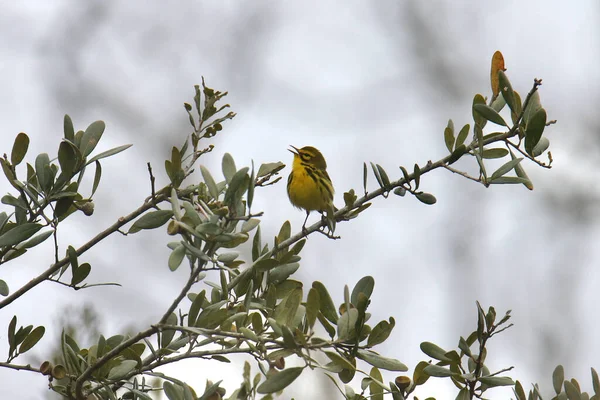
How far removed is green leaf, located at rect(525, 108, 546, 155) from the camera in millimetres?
1949

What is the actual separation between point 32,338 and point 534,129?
1.60 m

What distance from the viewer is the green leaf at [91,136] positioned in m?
1.97

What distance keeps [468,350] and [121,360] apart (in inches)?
37.1

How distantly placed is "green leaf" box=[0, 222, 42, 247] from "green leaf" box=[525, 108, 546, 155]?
4.60 ft

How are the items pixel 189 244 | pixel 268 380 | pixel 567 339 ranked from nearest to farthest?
pixel 268 380 → pixel 189 244 → pixel 567 339

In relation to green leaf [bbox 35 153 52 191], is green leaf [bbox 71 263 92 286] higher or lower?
lower

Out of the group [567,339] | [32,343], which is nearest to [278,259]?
[32,343]

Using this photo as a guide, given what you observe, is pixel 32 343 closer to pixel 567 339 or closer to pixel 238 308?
pixel 238 308

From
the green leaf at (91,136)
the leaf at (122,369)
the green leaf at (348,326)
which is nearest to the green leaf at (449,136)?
→ the green leaf at (348,326)

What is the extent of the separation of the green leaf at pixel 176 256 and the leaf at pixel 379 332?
0.51 meters

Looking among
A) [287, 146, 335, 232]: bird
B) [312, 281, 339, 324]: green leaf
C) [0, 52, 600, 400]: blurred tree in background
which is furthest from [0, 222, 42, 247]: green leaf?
[287, 146, 335, 232]: bird

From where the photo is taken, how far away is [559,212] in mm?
7684

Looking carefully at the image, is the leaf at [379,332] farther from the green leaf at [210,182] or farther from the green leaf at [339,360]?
the green leaf at [210,182]

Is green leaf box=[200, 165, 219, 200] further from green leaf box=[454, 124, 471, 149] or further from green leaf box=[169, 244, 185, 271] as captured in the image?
green leaf box=[454, 124, 471, 149]
